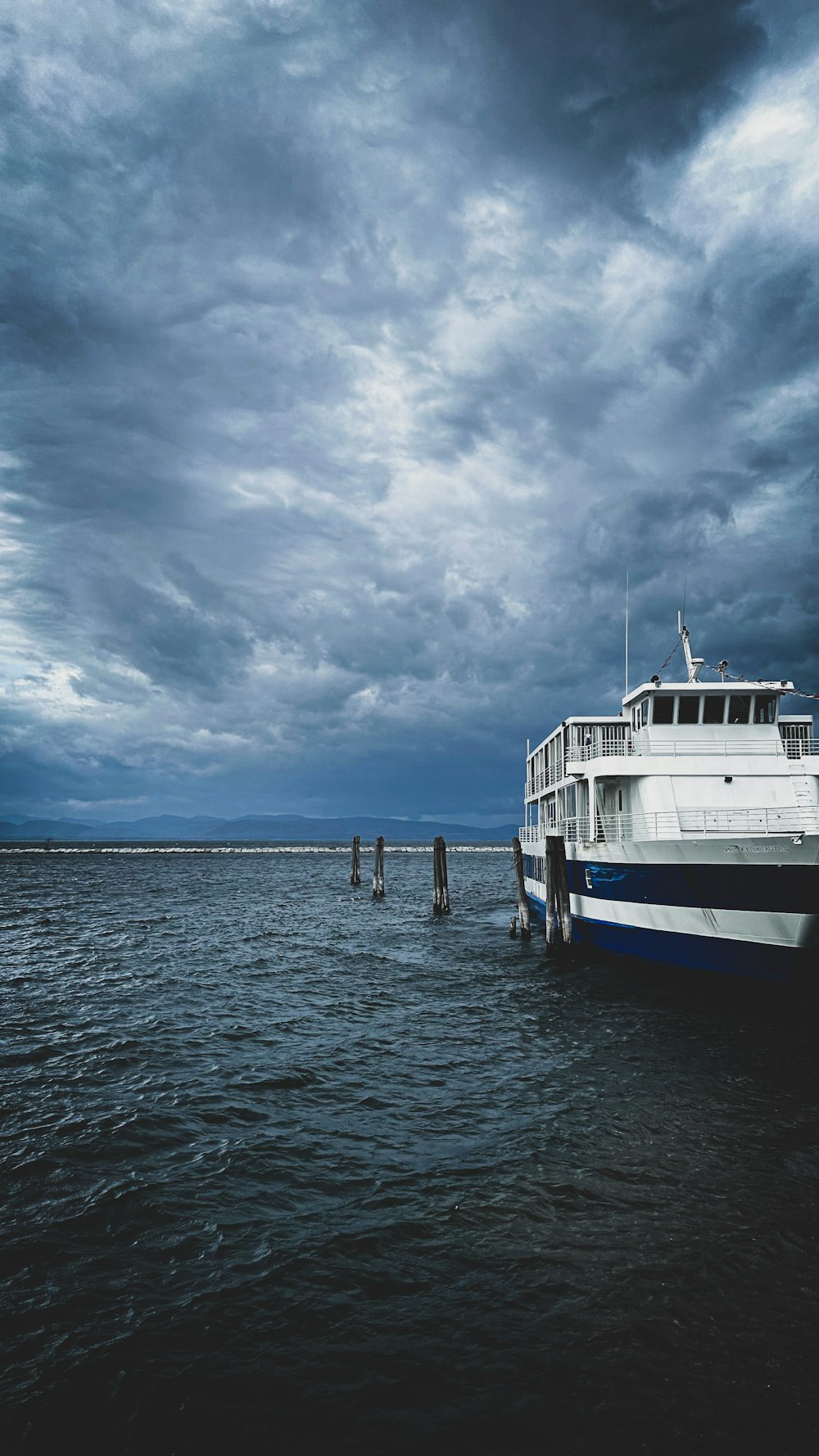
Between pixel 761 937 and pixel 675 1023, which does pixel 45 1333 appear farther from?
pixel 761 937

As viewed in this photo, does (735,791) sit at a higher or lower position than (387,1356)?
higher

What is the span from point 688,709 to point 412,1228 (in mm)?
19600

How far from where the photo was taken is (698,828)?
21.2 meters

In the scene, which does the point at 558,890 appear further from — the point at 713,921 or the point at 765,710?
the point at 765,710

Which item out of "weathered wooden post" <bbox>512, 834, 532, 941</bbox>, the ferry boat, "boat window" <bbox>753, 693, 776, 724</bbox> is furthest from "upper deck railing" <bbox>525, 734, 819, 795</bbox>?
"weathered wooden post" <bbox>512, 834, 532, 941</bbox>

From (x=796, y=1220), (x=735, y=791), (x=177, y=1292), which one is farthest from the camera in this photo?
(x=735, y=791)

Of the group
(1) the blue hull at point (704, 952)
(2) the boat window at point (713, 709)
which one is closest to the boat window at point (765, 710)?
(2) the boat window at point (713, 709)

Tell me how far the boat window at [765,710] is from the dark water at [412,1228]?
9760 mm

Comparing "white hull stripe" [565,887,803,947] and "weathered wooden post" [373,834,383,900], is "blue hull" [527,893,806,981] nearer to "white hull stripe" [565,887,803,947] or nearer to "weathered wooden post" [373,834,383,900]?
"white hull stripe" [565,887,803,947]

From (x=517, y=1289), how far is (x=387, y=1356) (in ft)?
4.75

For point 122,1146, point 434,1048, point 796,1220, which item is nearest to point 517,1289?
point 796,1220

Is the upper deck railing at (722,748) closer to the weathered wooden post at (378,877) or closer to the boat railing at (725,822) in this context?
the boat railing at (725,822)

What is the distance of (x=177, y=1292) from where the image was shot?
6777 millimetres

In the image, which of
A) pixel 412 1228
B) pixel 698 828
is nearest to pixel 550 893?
pixel 698 828
